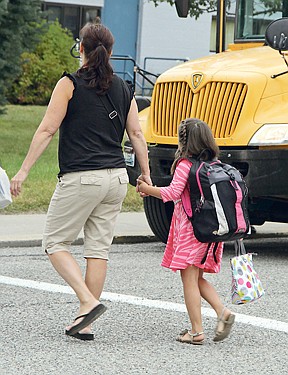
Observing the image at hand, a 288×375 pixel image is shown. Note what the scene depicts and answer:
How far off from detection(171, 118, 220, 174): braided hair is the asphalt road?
44.4 inches

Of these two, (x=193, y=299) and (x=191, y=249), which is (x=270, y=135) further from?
(x=193, y=299)

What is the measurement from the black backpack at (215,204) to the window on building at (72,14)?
98.0 feet

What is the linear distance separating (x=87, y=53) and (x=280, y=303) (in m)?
2.52

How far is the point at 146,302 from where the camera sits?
7.46 m

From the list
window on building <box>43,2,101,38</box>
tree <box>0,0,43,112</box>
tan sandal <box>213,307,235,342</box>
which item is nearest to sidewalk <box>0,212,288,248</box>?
tan sandal <box>213,307,235,342</box>

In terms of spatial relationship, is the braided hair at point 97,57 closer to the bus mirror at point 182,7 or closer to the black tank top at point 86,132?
the black tank top at point 86,132

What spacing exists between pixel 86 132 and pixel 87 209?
1.50 feet

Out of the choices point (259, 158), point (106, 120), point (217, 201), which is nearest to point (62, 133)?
point (106, 120)

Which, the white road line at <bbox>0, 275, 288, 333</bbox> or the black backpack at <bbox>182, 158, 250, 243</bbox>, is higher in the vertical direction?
the black backpack at <bbox>182, 158, 250, 243</bbox>

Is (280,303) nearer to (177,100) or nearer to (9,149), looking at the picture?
(177,100)

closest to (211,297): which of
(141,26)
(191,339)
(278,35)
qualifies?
(191,339)

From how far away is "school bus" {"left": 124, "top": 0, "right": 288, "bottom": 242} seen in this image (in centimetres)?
909

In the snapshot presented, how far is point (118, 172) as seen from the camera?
20.7 ft

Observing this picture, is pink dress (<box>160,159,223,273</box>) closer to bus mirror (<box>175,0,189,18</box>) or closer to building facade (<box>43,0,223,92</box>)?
bus mirror (<box>175,0,189,18</box>)
